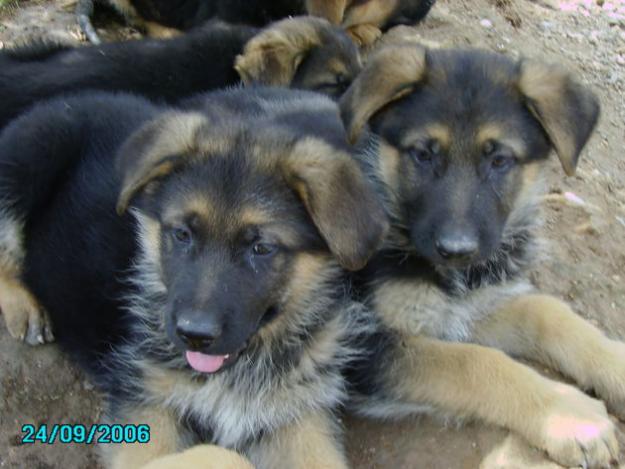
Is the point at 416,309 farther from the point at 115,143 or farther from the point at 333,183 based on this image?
the point at 115,143

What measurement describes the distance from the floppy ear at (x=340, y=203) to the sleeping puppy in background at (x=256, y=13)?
134 inches

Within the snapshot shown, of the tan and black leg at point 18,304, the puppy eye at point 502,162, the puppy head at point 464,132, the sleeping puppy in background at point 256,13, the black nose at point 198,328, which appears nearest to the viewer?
the black nose at point 198,328

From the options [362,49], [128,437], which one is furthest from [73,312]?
[362,49]

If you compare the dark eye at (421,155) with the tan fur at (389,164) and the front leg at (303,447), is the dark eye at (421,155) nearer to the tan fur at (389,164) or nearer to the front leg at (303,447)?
the tan fur at (389,164)

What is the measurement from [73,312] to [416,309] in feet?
5.27

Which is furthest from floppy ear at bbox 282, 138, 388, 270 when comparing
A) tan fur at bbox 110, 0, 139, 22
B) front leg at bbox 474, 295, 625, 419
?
tan fur at bbox 110, 0, 139, 22

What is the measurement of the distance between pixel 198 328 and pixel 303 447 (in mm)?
911

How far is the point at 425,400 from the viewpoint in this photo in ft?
11.6

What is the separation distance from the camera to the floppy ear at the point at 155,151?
307cm

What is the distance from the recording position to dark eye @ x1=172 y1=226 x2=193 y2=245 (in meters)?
3.04

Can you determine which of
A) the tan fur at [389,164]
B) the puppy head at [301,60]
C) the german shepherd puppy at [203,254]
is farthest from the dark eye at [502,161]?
the puppy head at [301,60]

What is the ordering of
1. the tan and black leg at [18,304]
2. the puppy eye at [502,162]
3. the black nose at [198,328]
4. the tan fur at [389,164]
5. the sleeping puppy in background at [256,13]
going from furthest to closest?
the sleeping puppy in background at [256,13] < the tan and black leg at [18,304] < the tan fur at [389,164] < the puppy eye at [502,162] < the black nose at [198,328]

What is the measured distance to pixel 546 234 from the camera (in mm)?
5133

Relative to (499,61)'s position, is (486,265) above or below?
below
